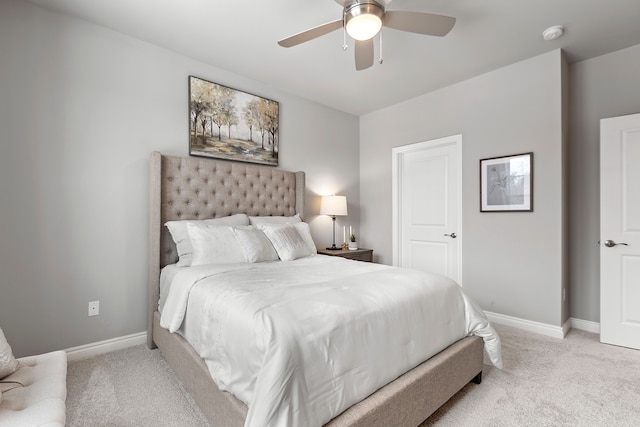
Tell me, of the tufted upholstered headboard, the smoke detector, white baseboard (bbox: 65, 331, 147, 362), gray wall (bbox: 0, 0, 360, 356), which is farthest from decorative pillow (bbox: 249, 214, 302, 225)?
the smoke detector

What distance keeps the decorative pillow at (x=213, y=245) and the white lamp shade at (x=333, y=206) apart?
5.05 ft

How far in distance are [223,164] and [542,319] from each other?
3538mm

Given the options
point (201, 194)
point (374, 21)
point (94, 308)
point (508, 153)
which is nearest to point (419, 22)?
point (374, 21)

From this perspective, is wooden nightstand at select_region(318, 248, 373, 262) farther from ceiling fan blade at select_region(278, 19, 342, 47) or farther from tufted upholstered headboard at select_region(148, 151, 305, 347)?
ceiling fan blade at select_region(278, 19, 342, 47)

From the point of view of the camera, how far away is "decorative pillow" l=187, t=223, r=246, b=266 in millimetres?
2395

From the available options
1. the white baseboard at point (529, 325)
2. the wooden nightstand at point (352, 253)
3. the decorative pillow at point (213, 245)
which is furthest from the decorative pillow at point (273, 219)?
the white baseboard at point (529, 325)

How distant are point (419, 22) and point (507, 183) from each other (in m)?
2.04

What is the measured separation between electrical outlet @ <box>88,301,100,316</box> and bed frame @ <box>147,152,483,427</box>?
1.28 ft

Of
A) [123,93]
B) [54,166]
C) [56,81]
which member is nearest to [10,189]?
[54,166]

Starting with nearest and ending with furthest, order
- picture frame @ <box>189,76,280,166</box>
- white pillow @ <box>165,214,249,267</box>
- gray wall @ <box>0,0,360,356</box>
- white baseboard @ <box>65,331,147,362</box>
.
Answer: gray wall @ <box>0,0,360,356</box>
white baseboard @ <box>65,331,147,362</box>
white pillow @ <box>165,214,249,267</box>
picture frame @ <box>189,76,280,166</box>

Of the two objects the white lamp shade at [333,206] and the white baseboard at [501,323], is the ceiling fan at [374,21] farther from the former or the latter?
the white baseboard at [501,323]

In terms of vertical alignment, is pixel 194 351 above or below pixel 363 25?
below

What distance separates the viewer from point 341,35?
101 inches

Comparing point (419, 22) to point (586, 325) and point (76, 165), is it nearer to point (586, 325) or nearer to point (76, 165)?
point (76, 165)
